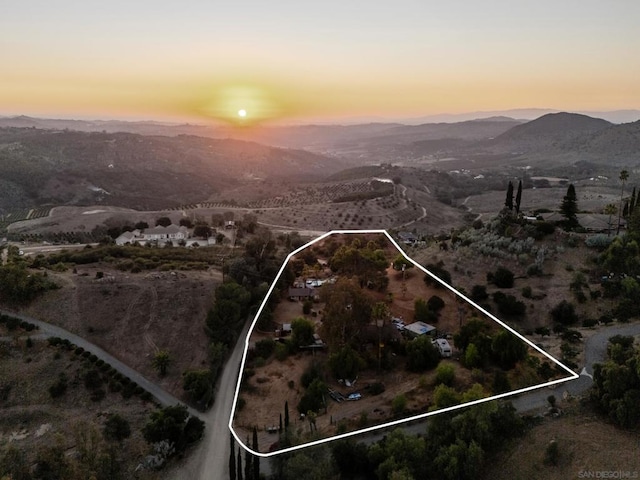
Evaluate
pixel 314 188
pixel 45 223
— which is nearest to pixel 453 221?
pixel 314 188

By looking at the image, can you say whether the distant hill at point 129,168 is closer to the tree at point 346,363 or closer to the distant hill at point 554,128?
the tree at point 346,363

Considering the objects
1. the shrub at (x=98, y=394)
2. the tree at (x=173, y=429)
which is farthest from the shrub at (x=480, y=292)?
the shrub at (x=98, y=394)

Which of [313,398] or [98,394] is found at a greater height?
[313,398]

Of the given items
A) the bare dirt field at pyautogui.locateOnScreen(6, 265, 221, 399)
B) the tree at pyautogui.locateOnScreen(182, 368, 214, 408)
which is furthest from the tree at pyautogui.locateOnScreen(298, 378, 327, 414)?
the bare dirt field at pyautogui.locateOnScreen(6, 265, 221, 399)

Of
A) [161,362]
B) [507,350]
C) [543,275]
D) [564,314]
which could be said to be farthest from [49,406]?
[543,275]

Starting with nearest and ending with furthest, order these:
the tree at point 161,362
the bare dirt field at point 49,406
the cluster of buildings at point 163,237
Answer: the bare dirt field at point 49,406 < the tree at point 161,362 < the cluster of buildings at point 163,237

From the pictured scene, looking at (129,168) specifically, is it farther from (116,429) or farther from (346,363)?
(346,363)

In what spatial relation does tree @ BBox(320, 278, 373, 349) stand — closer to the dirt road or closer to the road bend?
the dirt road
